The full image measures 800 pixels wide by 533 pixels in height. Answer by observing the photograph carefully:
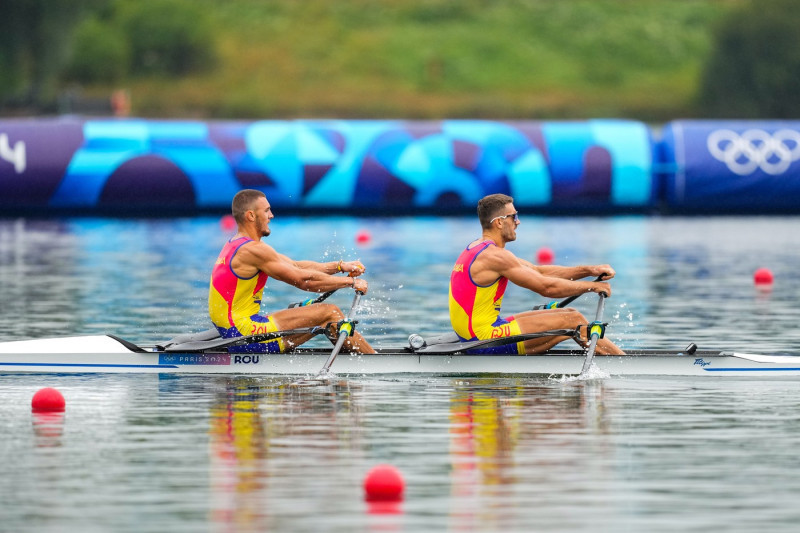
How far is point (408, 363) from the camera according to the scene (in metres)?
15.4

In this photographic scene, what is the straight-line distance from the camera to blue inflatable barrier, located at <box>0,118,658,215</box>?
3975 centimetres

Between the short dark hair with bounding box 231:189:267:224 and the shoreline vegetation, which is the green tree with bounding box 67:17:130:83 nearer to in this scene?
the shoreline vegetation

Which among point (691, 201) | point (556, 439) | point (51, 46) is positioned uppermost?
point (51, 46)

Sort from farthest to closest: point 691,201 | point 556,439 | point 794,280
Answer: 1. point 691,201
2. point 794,280
3. point 556,439

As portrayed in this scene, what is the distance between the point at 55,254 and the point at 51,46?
134 feet

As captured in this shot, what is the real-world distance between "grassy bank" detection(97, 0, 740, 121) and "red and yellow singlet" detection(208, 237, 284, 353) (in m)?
66.3

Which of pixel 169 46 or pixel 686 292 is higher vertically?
pixel 169 46

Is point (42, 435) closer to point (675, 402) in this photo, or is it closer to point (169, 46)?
point (675, 402)

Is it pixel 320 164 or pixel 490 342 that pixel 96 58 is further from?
pixel 490 342

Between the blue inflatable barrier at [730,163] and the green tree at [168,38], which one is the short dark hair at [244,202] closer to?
the blue inflatable barrier at [730,163]

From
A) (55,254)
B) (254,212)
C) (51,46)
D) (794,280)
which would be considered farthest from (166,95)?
(254,212)

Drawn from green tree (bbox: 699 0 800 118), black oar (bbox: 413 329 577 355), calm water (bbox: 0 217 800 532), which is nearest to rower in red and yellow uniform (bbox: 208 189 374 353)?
calm water (bbox: 0 217 800 532)

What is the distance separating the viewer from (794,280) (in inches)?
1059

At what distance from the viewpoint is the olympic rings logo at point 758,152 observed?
136ft
